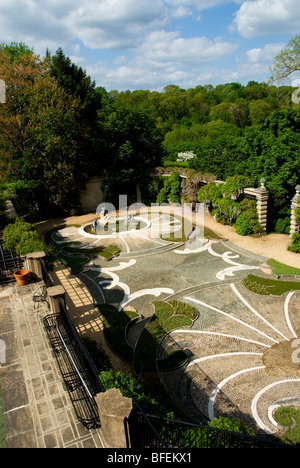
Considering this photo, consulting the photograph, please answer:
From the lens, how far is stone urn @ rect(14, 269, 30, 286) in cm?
1138

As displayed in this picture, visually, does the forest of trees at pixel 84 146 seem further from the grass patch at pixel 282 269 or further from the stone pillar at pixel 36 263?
the stone pillar at pixel 36 263

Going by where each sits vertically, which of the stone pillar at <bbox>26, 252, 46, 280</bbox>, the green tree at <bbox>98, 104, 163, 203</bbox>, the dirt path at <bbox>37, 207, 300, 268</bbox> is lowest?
the dirt path at <bbox>37, 207, 300, 268</bbox>

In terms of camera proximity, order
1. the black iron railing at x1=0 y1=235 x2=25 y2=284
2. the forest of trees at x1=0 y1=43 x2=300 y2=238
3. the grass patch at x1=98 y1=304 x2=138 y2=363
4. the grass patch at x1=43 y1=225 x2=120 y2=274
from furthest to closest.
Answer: the forest of trees at x1=0 y1=43 x2=300 y2=238 < the grass patch at x1=43 y1=225 x2=120 y2=274 < the grass patch at x1=98 y1=304 x2=138 y2=363 < the black iron railing at x1=0 y1=235 x2=25 y2=284

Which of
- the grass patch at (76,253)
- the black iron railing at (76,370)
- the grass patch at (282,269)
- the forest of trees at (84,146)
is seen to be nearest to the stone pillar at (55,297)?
the black iron railing at (76,370)

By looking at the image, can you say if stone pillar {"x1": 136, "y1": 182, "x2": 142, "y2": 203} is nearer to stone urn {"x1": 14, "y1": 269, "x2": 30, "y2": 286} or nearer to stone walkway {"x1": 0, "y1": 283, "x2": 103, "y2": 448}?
stone urn {"x1": 14, "y1": 269, "x2": 30, "y2": 286}

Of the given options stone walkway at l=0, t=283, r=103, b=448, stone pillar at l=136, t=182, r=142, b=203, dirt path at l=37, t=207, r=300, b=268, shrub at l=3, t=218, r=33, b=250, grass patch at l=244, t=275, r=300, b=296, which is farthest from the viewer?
stone pillar at l=136, t=182, r=142, b=203

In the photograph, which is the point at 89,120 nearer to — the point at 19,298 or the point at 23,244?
the point at 23,244

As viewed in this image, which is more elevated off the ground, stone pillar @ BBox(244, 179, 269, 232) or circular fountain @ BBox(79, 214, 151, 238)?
stone pillar @ BBox(244, 179, 269, 232)

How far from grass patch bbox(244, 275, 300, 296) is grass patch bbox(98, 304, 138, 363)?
20.3 feet

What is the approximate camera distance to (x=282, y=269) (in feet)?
59.7

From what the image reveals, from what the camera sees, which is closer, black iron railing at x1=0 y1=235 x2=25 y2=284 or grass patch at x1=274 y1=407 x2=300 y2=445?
grass patch at x1=274 y1=407 x2=300 y2=445

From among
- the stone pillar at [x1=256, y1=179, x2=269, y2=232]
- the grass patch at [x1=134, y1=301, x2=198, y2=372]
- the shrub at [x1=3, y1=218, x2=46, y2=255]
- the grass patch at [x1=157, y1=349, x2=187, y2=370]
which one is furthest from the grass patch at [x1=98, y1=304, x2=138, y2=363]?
the stone pillar at [x1=256, y1=179, x2=269, y2=232]

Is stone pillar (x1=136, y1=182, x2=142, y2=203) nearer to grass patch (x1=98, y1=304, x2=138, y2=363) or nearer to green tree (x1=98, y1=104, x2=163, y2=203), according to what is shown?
green tree (x1=98, y1=104, x2=163, y2=203)

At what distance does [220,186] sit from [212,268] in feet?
31.2
